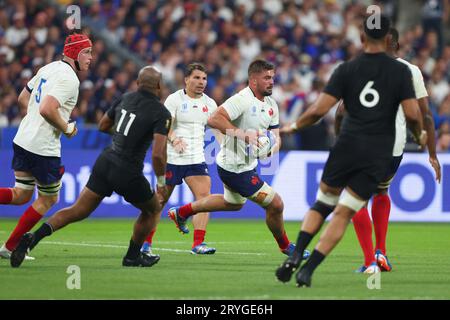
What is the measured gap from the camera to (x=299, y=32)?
26156mm

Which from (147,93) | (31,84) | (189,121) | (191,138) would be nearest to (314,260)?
(147,93)

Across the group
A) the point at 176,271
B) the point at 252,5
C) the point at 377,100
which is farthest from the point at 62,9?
the point at 377,100

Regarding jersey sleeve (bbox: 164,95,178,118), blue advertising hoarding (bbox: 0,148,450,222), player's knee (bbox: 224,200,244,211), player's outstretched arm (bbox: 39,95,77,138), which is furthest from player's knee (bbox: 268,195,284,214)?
blue advertising hoarding (bbox: 0,148,450,222)

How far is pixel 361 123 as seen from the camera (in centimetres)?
934

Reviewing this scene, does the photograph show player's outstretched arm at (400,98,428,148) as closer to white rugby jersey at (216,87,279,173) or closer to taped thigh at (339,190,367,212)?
taped thigh at (339,190,367,212)

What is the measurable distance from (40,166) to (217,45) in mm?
13647

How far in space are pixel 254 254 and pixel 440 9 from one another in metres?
18.1

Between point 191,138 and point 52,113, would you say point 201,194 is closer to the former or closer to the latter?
point 191,138

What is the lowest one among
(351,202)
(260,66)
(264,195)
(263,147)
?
(264,195)

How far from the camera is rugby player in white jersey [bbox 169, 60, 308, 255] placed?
12.4m

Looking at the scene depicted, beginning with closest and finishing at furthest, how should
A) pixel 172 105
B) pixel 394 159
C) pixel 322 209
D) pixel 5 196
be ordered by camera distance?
1. pixel 322 209
2. pixel 394 159
3. pixel 5 196
4. pixel 172 105

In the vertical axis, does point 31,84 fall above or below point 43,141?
above

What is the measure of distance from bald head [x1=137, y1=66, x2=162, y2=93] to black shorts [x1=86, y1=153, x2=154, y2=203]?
2.80ft

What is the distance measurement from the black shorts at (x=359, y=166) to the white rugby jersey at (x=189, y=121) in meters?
4.68
